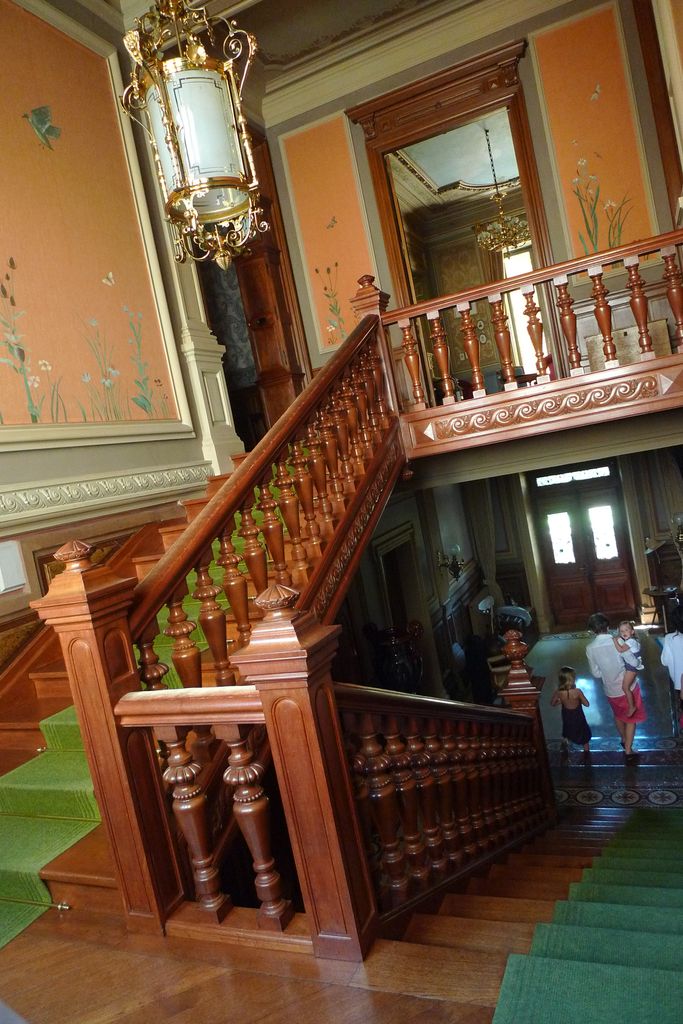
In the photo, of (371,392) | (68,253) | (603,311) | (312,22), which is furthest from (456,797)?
(312,22)

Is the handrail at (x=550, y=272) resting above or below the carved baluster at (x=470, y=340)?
above

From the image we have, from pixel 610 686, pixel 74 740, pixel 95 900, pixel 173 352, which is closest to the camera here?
pixel 95 900

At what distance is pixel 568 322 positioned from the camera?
381 cm

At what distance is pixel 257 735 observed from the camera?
2230mm

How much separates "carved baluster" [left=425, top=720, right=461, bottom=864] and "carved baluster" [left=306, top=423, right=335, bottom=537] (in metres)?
1.02

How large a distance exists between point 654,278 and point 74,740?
17.1 ft

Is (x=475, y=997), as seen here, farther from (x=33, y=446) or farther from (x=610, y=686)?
(x=610, y=686)

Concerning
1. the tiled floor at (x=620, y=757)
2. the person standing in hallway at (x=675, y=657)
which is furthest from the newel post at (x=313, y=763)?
the person standing in hallway at (x=675, y=657)

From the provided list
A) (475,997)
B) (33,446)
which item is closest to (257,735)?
(475,997)

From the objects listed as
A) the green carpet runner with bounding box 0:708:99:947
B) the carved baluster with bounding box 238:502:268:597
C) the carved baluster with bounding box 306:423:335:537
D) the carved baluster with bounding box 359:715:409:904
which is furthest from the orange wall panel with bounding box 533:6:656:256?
the green carpet runner with bounding box 0:708:99:947

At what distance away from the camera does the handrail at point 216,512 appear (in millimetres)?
2039

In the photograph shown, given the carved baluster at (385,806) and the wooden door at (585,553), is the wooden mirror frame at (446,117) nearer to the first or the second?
the carved baluster at (385,806)

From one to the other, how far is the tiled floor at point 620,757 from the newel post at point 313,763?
5117mm

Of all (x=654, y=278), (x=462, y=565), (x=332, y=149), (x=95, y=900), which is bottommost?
(x=462, y=565)
